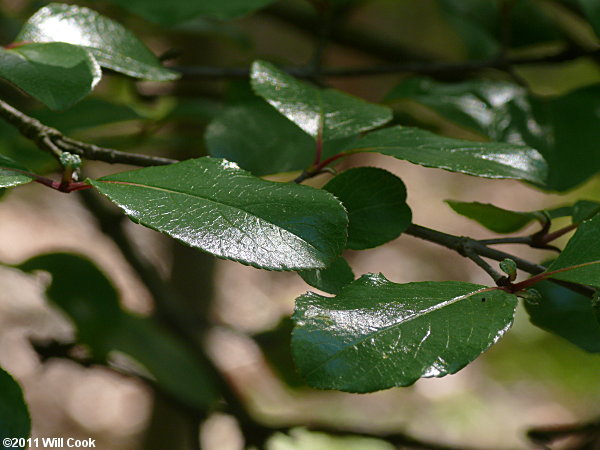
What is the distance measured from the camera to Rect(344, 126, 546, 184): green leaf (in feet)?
1.38

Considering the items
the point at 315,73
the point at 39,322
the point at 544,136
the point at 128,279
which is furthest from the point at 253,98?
the point at 128,279

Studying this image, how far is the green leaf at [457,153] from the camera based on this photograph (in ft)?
1.38

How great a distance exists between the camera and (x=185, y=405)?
1.01 meters

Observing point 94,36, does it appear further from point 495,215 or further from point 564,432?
point 564,432

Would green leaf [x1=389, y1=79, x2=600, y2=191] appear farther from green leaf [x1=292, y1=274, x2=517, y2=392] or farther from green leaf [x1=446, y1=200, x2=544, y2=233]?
green leaf [x1=292, y1=274, x2=517, y2=392]

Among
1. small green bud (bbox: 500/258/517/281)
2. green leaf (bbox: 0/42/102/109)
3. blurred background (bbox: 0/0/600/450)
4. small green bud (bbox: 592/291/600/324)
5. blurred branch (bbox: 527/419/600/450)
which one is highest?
green leaf (bbox: 0/42/102/109)

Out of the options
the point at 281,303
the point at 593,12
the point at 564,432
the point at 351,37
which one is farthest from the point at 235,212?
the point at 281,303

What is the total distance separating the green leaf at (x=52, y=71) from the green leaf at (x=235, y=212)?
0.08 meters

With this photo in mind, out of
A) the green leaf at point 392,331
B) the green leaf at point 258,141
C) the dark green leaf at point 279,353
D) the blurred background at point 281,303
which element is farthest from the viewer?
the blurred background at point 281,303

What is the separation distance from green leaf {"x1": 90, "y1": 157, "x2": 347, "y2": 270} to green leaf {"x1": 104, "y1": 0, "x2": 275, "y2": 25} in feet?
1.20

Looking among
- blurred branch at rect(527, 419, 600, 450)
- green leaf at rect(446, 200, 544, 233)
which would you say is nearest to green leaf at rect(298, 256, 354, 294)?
green leaf at rect(446, 200, 544, 233)

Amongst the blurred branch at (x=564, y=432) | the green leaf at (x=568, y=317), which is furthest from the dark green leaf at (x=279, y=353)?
the green leaf at (x=568, y=317)

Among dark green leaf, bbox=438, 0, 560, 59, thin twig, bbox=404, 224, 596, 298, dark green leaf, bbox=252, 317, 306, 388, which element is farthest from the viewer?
dark green leaf, bbox=252, 317, 306, 388

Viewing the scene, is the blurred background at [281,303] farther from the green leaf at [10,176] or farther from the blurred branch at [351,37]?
the green leaf at [10,176]
